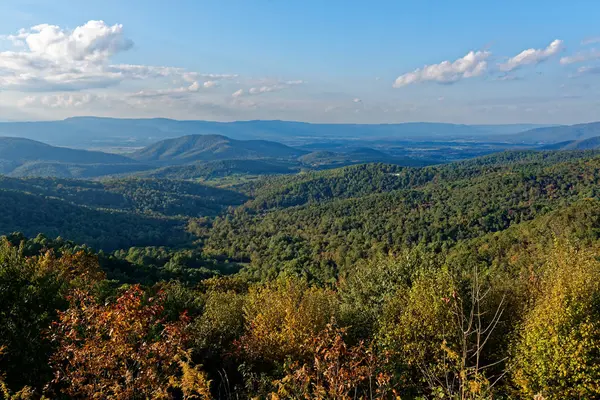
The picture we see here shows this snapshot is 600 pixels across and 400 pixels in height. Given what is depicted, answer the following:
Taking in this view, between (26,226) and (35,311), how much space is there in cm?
12155

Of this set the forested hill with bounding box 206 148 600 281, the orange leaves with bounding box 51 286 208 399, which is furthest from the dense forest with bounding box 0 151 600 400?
the forested hill with bounding box 206 148 600 281

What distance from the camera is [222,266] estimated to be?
95.6 meters

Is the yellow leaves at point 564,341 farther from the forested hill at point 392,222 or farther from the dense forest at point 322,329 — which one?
the forested hill at point 392,222

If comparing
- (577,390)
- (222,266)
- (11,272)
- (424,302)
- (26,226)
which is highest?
(11,272)

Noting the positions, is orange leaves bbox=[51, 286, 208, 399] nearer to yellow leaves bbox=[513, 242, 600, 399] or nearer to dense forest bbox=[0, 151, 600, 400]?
dense forest bbox=[0, 151, 600, 400]

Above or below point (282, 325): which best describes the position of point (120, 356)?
above

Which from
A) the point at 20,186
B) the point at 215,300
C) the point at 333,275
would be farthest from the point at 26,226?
the point at 215,300

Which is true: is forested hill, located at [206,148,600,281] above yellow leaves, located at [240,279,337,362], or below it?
below

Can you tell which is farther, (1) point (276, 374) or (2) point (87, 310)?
(1) point (276, 374)

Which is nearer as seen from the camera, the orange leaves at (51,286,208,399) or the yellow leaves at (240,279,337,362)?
the orange leaves at (51,286,208,399)

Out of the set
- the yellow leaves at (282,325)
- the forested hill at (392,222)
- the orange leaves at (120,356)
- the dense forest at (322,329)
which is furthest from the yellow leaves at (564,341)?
the forested hill at (392,222)

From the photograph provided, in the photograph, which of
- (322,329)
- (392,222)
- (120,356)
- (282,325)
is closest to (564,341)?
(322,329)

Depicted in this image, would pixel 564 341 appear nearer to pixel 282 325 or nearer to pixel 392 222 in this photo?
pixel 282 325

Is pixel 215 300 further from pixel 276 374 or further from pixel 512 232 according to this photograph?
pixel 512 232
